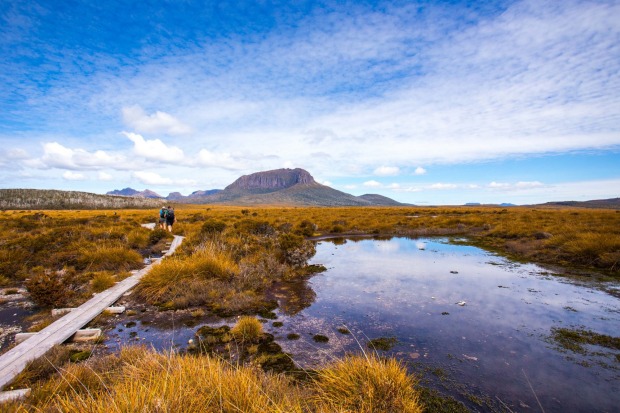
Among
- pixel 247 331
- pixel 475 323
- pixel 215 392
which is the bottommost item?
pixel 475 323

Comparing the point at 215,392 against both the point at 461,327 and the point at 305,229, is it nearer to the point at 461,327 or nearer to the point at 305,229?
the point at 461,327

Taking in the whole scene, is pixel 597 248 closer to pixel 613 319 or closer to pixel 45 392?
pixel 613 319

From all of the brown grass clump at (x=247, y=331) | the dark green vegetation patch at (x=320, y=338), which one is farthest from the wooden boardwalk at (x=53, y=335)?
the dark green vegetation patch at (x=320, y=338)

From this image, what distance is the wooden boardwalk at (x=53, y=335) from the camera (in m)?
4.75

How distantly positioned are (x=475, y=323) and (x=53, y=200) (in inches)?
5216

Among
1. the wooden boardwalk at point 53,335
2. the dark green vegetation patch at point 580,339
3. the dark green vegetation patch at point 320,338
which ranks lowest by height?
the dark green vegetation patch at point 320,338

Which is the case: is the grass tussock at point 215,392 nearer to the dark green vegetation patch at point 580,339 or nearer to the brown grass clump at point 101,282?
the dark green vegetation patch at point 580,339

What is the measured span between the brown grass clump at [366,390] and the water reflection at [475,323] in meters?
1.70

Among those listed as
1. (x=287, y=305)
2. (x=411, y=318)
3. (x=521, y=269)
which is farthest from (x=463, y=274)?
(x=287, y=305)

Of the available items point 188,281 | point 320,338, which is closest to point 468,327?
point 320,338

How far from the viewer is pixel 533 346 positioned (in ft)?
21.0

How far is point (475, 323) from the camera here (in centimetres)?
767

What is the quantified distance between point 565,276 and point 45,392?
53.9 feet

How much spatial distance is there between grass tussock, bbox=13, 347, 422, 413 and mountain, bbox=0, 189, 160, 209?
116 m
